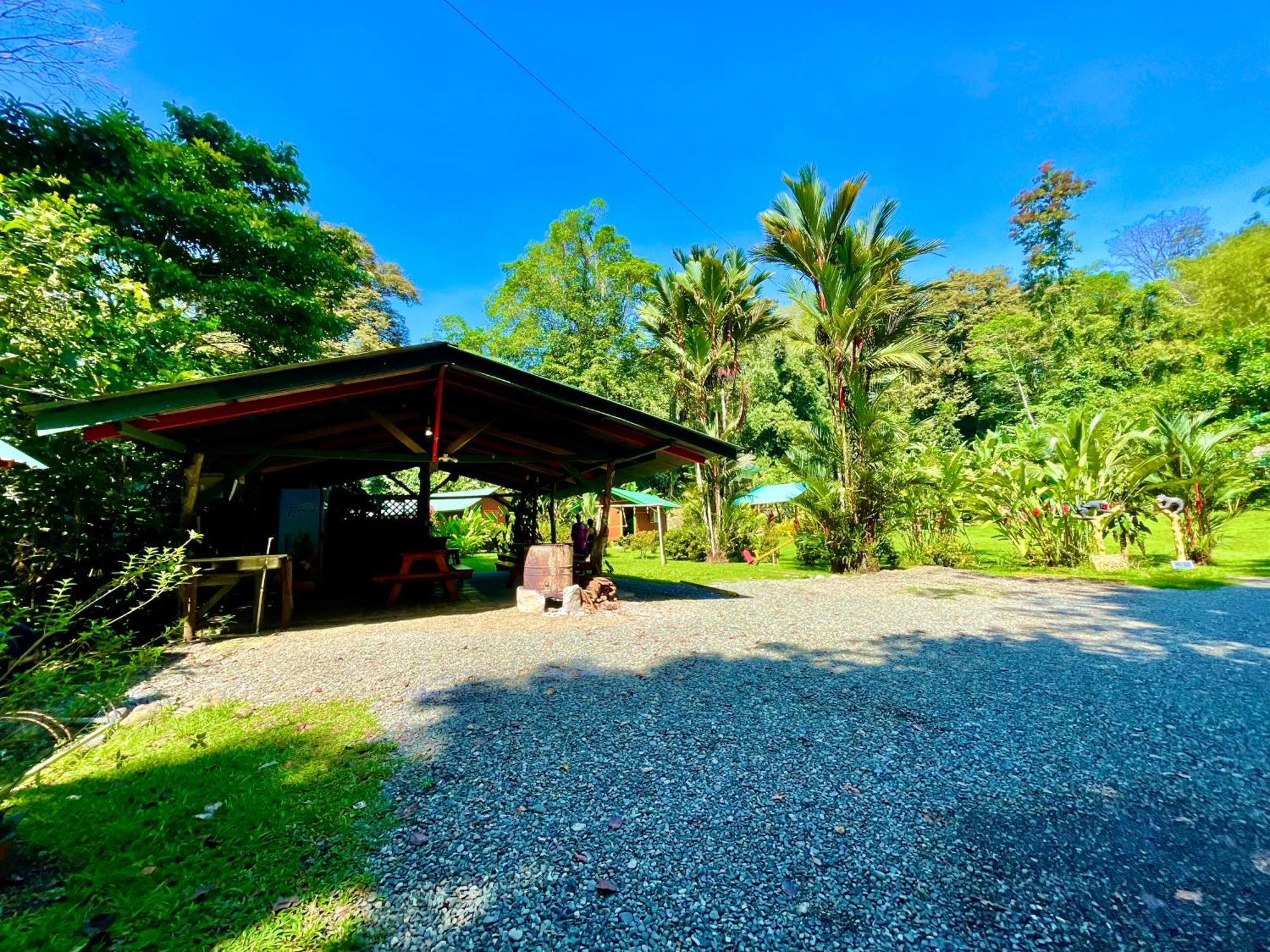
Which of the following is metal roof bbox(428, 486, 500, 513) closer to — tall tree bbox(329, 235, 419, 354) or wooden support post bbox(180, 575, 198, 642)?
tall tree bbox(329, 235, 419, 354)

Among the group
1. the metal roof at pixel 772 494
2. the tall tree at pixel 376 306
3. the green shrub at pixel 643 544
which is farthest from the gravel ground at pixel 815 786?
the tall tree at pixel 376 306

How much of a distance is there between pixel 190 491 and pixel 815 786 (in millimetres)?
7019

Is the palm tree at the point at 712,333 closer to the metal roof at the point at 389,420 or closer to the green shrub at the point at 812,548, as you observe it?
the green shrub at the point at 812,548

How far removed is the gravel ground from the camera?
1.67 metres

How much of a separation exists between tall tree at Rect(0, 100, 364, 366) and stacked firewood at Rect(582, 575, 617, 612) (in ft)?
22.4

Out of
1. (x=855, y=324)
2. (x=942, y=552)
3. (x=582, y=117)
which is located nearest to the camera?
(x=582, y=117)

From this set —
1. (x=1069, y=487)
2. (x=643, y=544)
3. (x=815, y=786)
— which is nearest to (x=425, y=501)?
(x=815, y=786)

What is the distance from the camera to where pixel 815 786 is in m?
2.48

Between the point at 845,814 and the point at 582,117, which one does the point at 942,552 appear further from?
the point at 582,117

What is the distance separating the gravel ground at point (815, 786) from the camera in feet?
5.49

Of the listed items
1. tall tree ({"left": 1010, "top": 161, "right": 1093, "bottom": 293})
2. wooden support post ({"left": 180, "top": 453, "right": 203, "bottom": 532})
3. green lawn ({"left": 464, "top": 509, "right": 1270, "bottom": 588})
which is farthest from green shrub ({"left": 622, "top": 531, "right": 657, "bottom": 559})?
tall tree ({"left": 1010, "top": 161, "right": 1093, "bottom": 293})

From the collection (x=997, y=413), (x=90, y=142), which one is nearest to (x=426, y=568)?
(x=90, y=142)

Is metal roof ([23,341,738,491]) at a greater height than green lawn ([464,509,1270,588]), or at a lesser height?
greater

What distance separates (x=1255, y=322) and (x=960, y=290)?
52.8 ft
